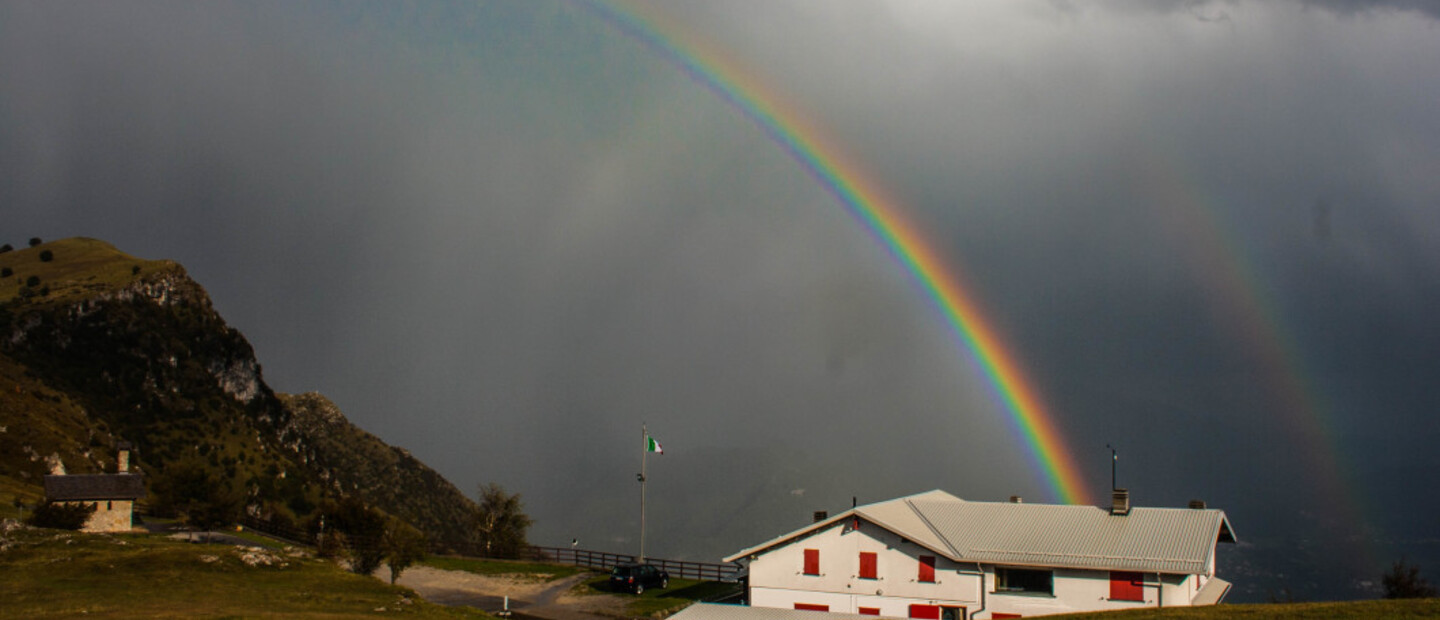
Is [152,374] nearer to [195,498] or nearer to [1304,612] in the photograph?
[195,498]

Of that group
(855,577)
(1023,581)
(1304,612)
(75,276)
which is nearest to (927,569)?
(855,577)

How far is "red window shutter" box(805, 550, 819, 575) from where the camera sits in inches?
2169

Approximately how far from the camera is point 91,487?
75.2 metres

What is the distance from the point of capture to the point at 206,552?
4959cm

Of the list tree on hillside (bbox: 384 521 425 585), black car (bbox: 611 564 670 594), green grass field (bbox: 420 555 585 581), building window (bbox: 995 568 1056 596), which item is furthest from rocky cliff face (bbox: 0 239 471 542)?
building window (bbox: 995 568 1056 596)

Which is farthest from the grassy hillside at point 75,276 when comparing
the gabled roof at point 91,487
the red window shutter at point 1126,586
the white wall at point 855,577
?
the red window shutter at point 1126,586

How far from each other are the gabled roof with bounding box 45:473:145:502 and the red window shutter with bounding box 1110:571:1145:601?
225 ft

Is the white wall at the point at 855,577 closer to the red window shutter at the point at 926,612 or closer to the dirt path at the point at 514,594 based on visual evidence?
the red window shutter at the point at 926,612

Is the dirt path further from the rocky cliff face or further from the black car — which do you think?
the rocky cliff face

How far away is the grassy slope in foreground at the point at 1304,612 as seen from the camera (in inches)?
1178

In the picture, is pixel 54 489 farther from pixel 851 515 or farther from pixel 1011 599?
pixel 1011 599

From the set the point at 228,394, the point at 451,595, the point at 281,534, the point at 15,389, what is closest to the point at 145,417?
the point at 228,394

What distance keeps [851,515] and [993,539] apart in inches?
294

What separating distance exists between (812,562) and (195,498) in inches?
2273
